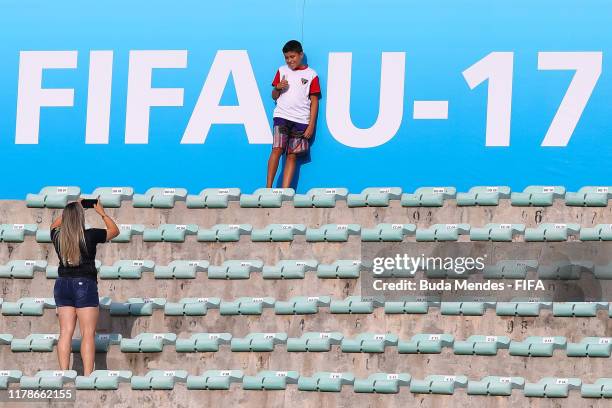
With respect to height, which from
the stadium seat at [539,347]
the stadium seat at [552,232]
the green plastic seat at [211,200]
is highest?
the green plastic seat at [211,200]

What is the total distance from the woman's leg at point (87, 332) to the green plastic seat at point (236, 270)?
1.58m

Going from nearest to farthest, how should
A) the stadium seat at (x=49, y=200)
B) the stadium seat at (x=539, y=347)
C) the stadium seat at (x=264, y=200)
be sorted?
the stadium seat at (x=539, y=347) → the stadium seat at (x=264, y=200) → the stadium seat at (x=49, y=200)

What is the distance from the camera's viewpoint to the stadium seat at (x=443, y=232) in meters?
16.0

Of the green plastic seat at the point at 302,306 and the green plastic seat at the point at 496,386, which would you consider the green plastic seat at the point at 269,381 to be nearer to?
the green plastic seat at the point at 302,306

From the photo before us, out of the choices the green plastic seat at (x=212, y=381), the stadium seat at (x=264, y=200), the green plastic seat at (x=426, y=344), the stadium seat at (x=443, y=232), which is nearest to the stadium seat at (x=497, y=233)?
the stadium seat at (x=443, y=232)

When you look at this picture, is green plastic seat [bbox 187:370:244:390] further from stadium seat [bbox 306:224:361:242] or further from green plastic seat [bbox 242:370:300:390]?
stadium seat [bbox 306:224:361:242]

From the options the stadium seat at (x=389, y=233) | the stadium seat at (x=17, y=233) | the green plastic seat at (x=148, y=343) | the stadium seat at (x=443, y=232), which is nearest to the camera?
the green plastic seat at (x=148, y=343)

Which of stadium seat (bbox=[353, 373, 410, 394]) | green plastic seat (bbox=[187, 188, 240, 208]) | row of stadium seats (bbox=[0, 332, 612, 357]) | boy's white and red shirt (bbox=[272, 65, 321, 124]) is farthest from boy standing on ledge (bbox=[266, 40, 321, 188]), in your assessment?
stadium seat (bbox=[353, 373, 410, 394])

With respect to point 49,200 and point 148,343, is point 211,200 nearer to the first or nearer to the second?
point 49,200

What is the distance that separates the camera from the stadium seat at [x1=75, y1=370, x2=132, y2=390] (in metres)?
14.1

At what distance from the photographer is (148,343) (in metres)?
15.0

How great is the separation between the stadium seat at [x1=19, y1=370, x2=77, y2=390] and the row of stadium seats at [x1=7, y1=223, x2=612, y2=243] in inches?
90.5

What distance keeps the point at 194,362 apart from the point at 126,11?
6.02 meters

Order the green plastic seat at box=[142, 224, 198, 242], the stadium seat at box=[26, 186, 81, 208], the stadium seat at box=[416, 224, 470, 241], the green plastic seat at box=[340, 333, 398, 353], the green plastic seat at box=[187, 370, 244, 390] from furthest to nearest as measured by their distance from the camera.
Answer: the stadium seat at box=[26, 186, 81, 208], the green plastic seat at box=[142, 224, 198, 242], the stadium seat at box=[416, 224, 470, 241], the green plastic seat at box=[340, 333, 398, 353], the green plastic seat at box=[187, 370, 244, 390]
